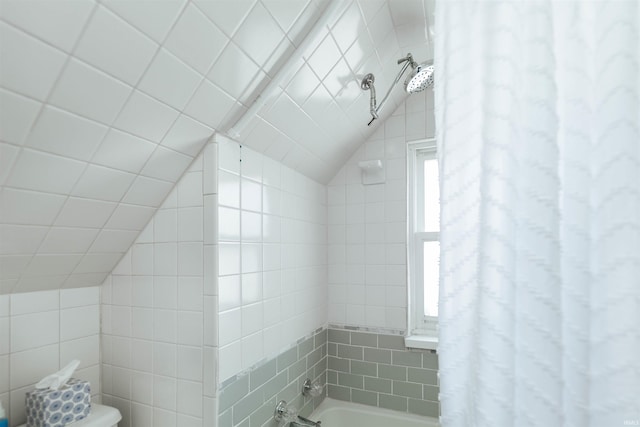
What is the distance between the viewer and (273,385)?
5.11 feet

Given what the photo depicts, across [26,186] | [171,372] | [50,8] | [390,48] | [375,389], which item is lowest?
[375,389]

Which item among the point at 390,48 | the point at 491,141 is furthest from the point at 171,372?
the point at 390,48

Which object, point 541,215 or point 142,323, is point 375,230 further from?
point 541,215

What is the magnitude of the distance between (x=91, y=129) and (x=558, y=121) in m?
1.06

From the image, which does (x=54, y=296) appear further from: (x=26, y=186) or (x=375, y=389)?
(x=375, y=389)

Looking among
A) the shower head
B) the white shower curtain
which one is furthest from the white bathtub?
the shower head

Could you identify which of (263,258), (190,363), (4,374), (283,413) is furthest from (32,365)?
(283,413)

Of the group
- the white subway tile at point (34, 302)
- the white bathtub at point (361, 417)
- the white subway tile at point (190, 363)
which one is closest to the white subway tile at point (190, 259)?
the white subway tile at point (190, 363)

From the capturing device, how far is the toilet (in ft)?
3.92

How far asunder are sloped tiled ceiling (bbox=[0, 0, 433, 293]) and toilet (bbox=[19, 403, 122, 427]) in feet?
1.53

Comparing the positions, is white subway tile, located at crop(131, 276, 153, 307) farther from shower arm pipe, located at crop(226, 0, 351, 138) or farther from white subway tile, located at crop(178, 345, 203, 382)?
shower arm pipe, located at crop(226, 0, 351, 138)

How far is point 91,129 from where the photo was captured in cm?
96

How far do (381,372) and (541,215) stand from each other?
1715 millimetres

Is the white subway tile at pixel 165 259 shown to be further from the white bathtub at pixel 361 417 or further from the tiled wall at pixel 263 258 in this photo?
the white bathtub at pixel 361 417
